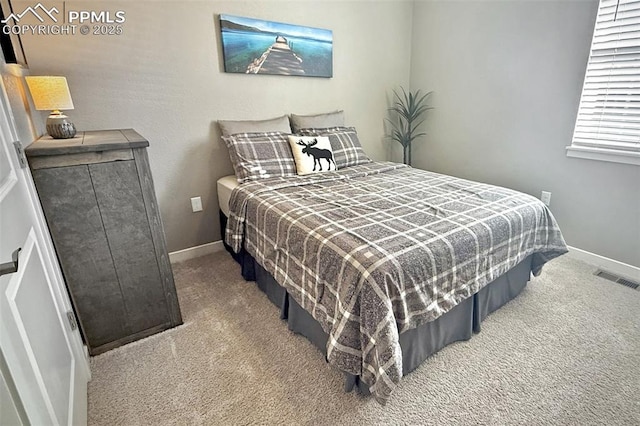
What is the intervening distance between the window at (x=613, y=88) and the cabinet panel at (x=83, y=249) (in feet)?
10.5

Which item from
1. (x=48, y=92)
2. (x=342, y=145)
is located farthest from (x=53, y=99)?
(x=342, y=145)

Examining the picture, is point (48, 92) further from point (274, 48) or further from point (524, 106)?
point (524, 106)

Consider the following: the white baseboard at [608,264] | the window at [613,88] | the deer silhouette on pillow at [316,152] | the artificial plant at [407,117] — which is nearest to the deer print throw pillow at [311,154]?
the deer silhouette on pillow at [316,152]

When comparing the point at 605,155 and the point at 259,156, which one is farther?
the point at 259,156

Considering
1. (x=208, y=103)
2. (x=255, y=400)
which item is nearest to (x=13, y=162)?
(x=255, y=400)

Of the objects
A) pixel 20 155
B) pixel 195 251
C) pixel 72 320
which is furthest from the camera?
pixel 195 251

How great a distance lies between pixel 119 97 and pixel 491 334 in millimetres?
2790

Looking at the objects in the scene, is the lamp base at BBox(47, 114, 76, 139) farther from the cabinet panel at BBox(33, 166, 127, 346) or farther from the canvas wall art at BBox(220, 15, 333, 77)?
the canvas wall art at BBox(220, 15, 333, 77)

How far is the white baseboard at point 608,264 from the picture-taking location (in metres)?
2.28

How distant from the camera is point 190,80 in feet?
7.89

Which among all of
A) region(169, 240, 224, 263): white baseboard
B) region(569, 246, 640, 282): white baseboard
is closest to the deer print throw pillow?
region(169, 240, 224, 263): white baseboard

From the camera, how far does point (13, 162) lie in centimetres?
116

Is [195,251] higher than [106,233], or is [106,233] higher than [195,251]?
[106,233]

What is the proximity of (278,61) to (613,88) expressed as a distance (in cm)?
248
